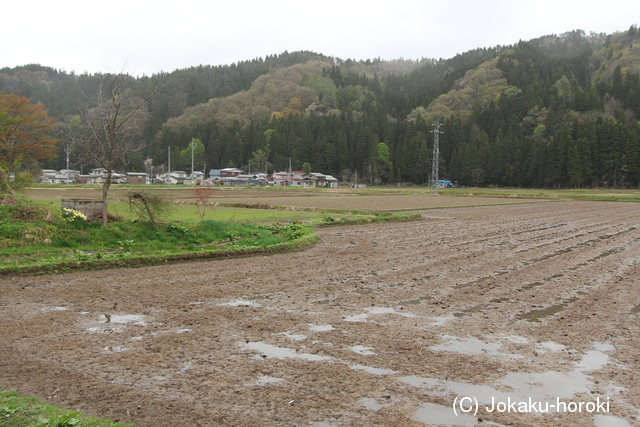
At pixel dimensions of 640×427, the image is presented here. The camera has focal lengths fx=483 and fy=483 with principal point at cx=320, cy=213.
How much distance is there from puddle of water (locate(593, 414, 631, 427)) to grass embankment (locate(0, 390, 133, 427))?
404 centimetres

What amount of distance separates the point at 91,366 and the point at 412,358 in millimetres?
3603

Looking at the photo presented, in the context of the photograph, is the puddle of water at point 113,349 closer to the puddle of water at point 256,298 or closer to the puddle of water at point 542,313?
the puddle of water at point 256,298

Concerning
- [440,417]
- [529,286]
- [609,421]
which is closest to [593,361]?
[609,421]

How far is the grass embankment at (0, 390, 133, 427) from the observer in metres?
3.91

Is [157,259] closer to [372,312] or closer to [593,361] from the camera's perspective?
[372,312]

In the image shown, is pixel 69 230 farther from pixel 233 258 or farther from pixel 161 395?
pixel 161 395

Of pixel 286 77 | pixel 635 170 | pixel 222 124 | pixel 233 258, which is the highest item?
pixel 286 77

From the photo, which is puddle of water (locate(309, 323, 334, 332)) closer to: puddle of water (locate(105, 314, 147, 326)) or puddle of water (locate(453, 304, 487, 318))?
puddle of water (locate(453, 304, 487, 318))

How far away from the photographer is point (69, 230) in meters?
13.9

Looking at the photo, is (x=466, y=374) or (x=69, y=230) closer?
(x=466, y=374)

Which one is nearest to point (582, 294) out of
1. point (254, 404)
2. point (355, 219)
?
point (254, 404)

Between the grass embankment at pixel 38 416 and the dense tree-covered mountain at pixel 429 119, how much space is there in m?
76.0

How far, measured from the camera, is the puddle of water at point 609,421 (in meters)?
4.24

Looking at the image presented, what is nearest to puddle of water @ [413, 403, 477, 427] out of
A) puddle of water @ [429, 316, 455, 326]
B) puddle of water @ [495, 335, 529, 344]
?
puddle of water @ [495, 335, 529, 344]
